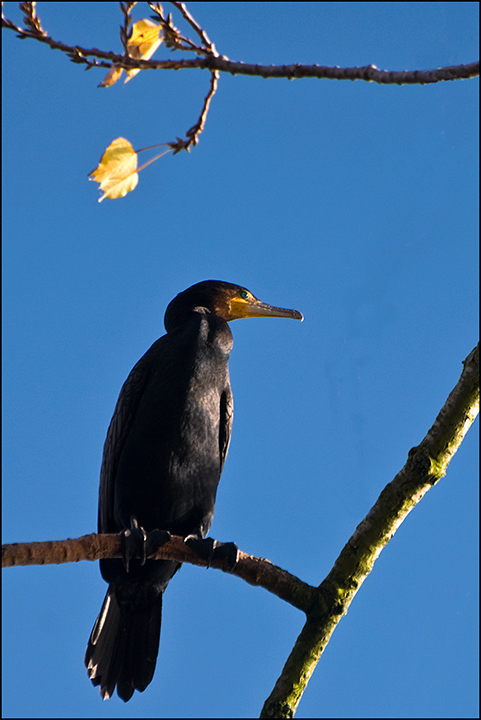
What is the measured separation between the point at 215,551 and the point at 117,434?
4.27ft

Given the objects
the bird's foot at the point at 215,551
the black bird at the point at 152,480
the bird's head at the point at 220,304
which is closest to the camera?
the bird's foot at the point at 215,551

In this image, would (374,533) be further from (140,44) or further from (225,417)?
(140,44)

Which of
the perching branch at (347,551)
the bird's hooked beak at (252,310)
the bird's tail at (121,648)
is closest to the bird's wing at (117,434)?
the bird's tail at (121,648)

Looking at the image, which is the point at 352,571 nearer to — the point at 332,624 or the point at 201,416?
the point at 332,624

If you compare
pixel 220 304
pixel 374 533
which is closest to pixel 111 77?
pixel 374 533

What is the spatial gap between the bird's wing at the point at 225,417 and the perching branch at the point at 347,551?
163 centimetres

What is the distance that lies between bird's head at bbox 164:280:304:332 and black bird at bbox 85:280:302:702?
1.69 ft

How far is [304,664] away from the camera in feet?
9.84

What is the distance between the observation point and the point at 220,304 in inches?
213

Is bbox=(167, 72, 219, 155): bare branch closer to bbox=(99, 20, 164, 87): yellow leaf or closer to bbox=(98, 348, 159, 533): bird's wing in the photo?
bbox=(99, 20, 164, 87): yellow leaf

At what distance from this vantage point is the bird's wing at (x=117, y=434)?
4.55 m

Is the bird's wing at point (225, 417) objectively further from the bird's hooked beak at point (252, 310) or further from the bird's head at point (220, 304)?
the bird's hooked beak at point (252, 310)

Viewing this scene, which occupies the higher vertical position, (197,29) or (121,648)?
(197,29)

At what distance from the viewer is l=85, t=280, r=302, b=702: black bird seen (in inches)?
Result: 169
